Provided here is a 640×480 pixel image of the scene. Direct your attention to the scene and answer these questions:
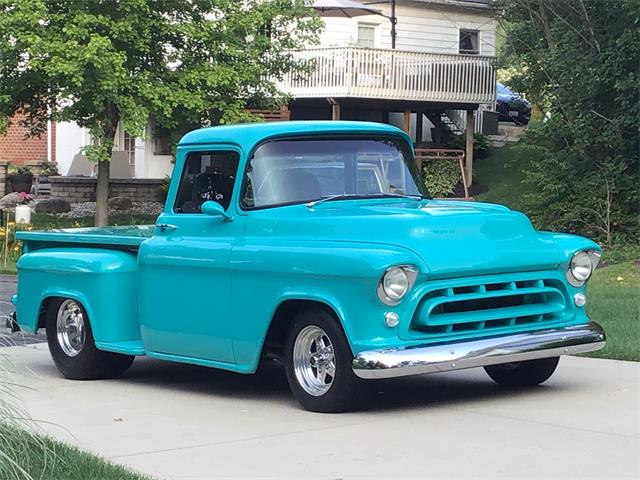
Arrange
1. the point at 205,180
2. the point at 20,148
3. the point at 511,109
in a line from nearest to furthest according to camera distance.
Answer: the point at 205,180
the point at 511,109
the point at 20,148

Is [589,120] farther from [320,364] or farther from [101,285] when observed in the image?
[320,364]

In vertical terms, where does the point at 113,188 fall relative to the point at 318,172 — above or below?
below

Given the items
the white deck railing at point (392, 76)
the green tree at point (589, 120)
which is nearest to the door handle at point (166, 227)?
the green tree at point (589, 120)

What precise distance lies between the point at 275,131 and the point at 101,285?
1.96 meters

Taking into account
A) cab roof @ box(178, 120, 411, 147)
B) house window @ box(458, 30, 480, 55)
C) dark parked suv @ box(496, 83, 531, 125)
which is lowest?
cab roof @ box(178, 120, 411, 147)

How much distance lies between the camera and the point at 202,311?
888 cm

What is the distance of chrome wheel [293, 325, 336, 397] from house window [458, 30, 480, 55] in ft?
102

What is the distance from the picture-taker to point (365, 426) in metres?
7.62

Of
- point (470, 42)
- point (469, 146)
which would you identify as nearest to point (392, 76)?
point (469, 146)

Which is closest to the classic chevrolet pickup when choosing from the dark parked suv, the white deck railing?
the white deck railing

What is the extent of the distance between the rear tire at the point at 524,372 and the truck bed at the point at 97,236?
2.96 m

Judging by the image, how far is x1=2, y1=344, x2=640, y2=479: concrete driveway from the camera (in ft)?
21.4

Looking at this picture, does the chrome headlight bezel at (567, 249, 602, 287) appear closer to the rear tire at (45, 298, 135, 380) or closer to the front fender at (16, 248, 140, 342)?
the front fender at (16, 248, 140, 342)

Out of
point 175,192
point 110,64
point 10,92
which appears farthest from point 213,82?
point 175,192
